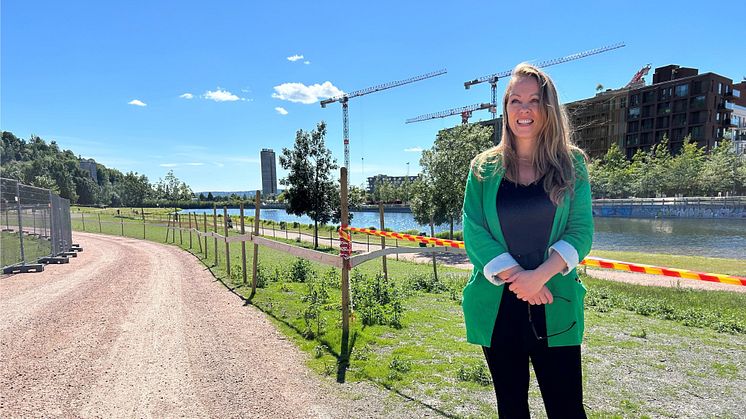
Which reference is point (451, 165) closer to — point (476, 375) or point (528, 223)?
point (476, 375)

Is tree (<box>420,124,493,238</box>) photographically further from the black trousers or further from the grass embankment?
the black trousers

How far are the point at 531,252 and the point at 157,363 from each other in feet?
16.2

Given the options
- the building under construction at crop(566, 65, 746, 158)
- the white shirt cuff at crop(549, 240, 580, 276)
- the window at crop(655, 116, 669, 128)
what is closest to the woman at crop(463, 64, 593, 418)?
the white shirt cuff at crop(549, 240, 580, 276)

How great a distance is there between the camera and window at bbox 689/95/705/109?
226 ft

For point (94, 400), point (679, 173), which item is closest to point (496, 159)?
point (94, 400)

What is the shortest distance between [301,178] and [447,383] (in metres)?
28.1

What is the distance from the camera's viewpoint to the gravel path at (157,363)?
12.4 ft

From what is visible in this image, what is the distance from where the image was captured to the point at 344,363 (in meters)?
4.75

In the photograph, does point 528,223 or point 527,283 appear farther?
point 528,223

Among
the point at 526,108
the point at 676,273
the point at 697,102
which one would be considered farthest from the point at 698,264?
the point at 697,102

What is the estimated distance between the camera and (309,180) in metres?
31.2

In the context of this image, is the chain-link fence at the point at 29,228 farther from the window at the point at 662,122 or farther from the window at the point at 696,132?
the window at the point at 662,122

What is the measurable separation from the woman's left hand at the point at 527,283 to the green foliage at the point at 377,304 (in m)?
4.47

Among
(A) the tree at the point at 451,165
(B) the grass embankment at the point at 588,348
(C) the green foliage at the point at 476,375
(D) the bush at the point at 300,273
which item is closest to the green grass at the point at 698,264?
(B) the grass embankment at the point at 588,348
